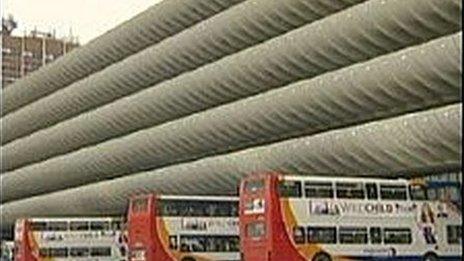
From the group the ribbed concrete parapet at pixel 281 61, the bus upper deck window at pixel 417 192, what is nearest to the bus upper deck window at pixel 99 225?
the ribbed concrete parapet at pixel 281 61

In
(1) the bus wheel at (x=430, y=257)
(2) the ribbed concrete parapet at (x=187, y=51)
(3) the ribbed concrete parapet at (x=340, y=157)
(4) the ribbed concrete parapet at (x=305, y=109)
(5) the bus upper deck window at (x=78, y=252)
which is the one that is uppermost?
(2) the ribbed concrete parapet at (x=187, y=51)

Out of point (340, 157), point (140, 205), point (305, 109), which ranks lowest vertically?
point (140, 205)

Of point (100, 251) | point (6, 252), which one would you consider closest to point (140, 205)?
point (100, 251)

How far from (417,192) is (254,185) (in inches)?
235

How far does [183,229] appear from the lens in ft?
128

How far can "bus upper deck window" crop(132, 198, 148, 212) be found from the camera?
128 feet

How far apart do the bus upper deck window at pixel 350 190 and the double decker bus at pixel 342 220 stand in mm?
34

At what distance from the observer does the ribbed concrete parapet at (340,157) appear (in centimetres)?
3653

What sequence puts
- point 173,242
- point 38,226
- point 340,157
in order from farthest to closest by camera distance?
1. point 38,226
2. point 340,157
3. point 173,242

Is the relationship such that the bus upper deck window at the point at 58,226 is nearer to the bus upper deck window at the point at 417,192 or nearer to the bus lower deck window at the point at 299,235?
the bus lower deck window at the point at 299,235

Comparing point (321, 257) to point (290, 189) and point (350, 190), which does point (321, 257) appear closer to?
point (350, 190)

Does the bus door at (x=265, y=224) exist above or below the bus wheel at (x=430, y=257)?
above

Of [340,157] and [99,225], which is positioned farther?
[99,225]

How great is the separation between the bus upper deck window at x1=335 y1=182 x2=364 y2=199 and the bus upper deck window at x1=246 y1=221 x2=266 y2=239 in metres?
2.87
